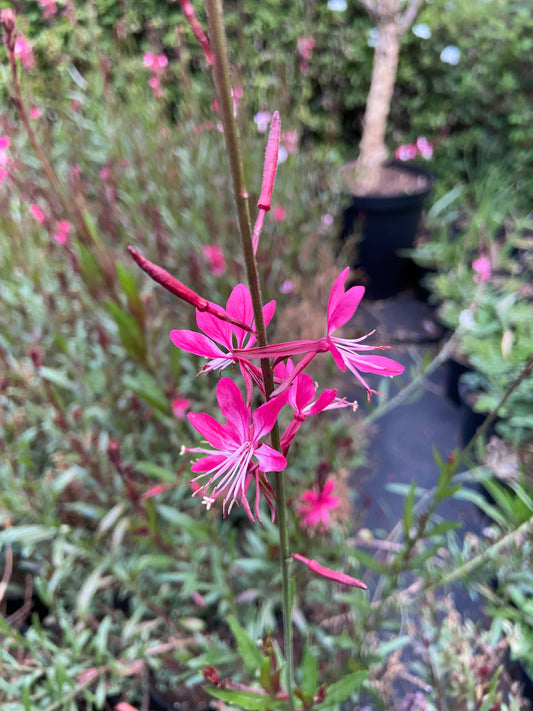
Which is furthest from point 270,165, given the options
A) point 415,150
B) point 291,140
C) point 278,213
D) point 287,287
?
point 415,150

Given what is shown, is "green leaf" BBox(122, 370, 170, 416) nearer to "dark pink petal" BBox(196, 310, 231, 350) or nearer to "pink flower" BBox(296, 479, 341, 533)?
"pink flower" BBox(296, 479, 341, 533)

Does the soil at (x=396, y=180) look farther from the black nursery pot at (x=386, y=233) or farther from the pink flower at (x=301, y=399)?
the pink flower at (x=301, y=399)

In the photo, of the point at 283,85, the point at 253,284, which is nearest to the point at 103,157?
the point at 283,85

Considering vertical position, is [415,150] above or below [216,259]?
above

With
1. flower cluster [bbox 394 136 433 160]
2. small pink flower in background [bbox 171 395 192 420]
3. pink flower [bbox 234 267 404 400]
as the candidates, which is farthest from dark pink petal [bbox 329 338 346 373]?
flower cluster [bbox 394 136 433 160]

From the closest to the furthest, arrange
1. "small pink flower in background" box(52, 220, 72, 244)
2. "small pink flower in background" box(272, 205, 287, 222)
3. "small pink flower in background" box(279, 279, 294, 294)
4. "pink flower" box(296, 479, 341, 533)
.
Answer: "pink flower" box(296, 479, 341, 533) → "small pink flower in background" box(52, 220, 72, 244) → "small pink flower in background" box(279, 279, 294, 294) → "small pink flower in background" box(272, 205, 287, 222)

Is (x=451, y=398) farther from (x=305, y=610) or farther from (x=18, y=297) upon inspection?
(x=18, y=297)

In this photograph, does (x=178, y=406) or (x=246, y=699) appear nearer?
(x=246, y=699)

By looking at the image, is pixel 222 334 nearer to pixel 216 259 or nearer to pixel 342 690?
pixel 342 690
